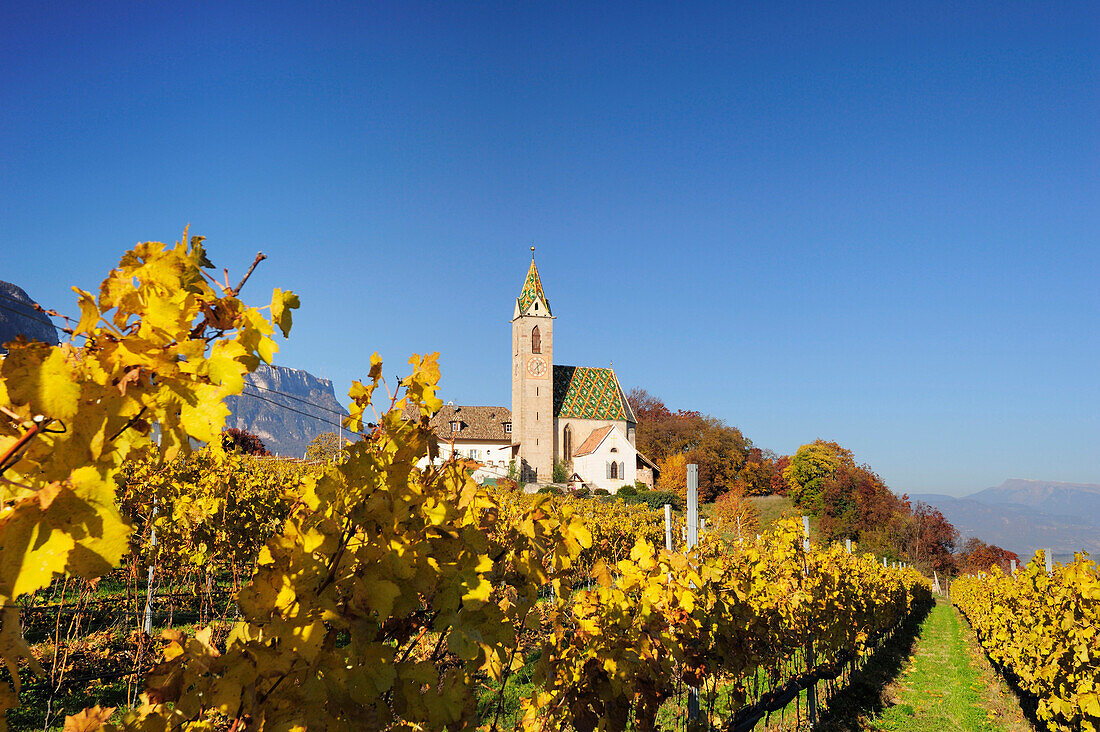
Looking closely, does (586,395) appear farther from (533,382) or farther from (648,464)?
(648,464)

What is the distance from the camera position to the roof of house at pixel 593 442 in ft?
148

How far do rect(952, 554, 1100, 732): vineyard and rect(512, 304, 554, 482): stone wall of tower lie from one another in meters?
36.3

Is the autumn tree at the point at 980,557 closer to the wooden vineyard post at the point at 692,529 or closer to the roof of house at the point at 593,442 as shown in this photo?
the roof of house at the point at 593,442

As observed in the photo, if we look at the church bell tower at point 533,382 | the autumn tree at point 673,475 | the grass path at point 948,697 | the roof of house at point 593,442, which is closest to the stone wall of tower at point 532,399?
the church bell tower at point 533,382

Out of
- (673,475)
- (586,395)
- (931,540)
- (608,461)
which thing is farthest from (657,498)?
(931,540)

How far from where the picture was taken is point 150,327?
890mm

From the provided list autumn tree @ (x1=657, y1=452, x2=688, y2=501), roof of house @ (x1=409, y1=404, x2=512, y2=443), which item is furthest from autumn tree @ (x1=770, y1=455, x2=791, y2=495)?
roof of house @ (x1=409, y1=404, x2=512, y2=443)

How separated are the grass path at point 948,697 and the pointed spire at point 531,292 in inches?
1416

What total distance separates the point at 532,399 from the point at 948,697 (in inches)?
1444

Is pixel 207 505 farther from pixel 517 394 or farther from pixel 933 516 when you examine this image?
pixel 933 516

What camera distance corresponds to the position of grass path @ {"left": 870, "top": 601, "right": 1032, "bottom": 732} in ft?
Answer: 27.5

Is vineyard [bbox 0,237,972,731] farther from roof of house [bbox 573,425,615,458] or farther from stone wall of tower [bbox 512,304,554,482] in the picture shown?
roof of house [bbox 573,425,615,458]

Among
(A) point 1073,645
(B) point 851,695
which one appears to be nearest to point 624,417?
(B) point 851,695

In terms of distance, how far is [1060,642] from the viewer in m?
6.71
